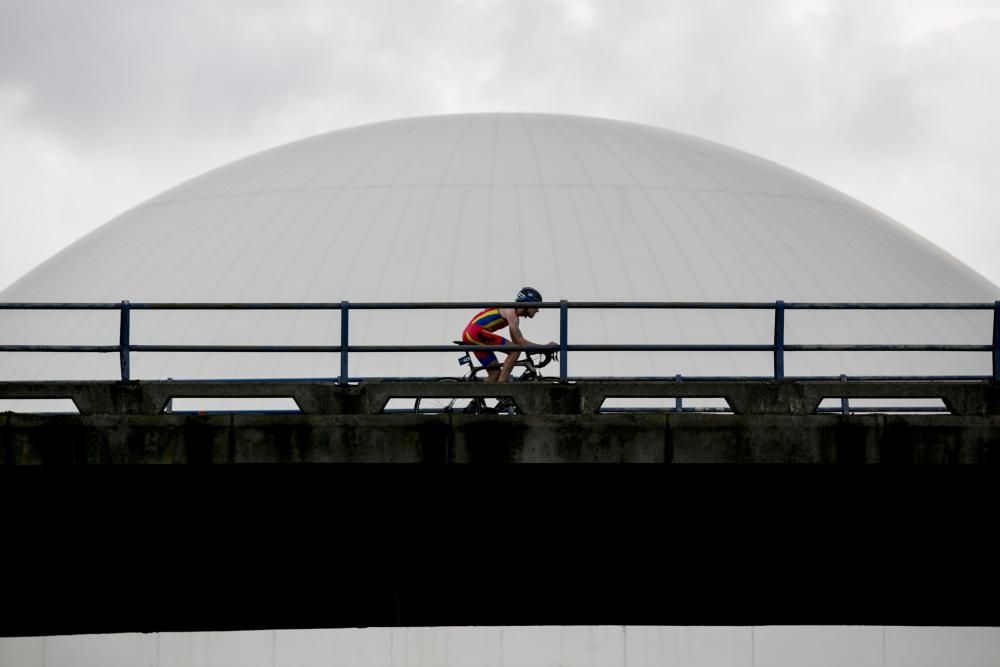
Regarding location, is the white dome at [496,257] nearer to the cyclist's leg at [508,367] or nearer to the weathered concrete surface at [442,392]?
the cyclist's leg at [508,367]

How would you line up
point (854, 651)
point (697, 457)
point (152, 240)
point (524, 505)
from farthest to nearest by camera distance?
point (152, 240)
point (854, 651)
point (524, 505)
point (697, 457)

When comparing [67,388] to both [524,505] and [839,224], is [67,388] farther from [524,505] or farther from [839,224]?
[839,224]

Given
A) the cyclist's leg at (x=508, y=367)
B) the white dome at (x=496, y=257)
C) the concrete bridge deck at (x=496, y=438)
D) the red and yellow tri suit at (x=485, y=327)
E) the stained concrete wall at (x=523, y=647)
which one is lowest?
the stained concrete wall at (x=523, y=647)

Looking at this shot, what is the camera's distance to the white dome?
30.2 meters

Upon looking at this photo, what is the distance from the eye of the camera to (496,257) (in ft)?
102

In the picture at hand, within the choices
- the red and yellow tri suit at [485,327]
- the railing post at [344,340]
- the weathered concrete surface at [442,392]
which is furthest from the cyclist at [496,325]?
the railing post at [344,340]

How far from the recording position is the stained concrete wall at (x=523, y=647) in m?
24.1

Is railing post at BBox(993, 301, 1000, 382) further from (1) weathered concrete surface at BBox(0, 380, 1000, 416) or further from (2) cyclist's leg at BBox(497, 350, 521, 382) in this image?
(2) cyclist's leg at BBox(497, 350, 521, 382)

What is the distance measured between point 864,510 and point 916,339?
21.3 m

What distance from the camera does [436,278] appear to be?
100 ft

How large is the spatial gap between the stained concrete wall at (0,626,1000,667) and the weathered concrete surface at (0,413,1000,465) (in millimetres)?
12320

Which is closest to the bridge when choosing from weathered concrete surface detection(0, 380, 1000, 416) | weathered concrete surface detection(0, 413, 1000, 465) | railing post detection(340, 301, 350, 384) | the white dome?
weathered concrete surface detection(0, 413, 1000, 465)

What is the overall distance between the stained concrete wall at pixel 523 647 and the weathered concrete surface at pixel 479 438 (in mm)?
12320

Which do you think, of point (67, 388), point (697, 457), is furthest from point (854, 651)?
point (67, 388)
